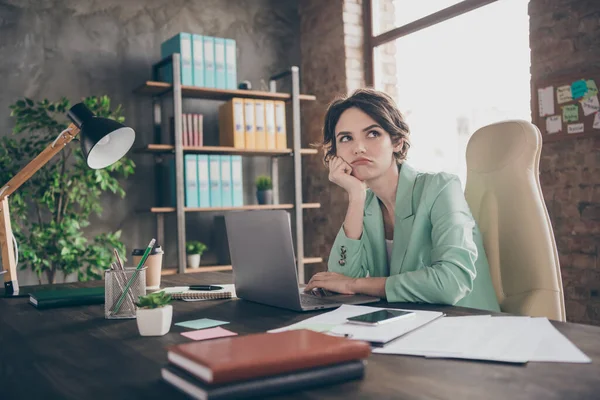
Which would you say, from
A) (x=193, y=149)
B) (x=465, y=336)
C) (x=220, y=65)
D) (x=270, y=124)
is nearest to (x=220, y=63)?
(x=220, y=65)

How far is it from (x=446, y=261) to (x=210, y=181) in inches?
98.8

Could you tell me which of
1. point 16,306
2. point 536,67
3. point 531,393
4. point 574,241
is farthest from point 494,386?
point 536,67

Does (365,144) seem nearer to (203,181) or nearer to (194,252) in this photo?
(203,181)

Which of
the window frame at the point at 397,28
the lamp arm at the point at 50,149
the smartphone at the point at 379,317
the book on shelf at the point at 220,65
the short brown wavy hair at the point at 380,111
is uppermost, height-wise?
the window frame at the point at 397,28

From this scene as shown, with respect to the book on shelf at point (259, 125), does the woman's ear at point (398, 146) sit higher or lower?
lower

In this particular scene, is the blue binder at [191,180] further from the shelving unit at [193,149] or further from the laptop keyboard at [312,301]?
the laptop keyboard at [312,301]

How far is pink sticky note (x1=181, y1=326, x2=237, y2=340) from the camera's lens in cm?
107

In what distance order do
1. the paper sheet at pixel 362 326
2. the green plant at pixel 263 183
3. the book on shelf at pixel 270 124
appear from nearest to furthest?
the paper sheet at pixel 362 326 → the book on shelf at pixel 270 124 → the green plant at pixel 263 183

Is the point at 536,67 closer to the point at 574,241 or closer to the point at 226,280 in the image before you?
the point at 574,241

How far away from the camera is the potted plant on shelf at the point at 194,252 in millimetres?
3832

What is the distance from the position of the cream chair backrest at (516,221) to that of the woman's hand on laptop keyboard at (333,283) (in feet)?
1.68

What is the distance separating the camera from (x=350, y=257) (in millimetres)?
1757

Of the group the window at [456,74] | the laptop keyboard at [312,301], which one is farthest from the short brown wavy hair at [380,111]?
the window at [456,74]

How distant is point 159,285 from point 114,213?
2222 mm
